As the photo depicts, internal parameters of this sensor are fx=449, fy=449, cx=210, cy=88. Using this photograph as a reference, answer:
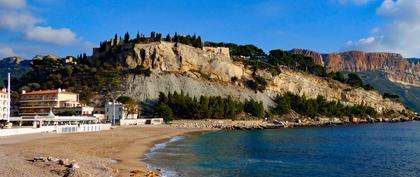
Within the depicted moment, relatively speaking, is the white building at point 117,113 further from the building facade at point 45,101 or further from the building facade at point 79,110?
the building facade at point 45,101

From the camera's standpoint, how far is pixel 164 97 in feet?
384

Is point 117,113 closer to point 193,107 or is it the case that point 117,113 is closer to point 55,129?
point 193,107

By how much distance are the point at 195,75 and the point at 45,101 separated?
42654mm

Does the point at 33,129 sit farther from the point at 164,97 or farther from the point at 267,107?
the point at 267,107

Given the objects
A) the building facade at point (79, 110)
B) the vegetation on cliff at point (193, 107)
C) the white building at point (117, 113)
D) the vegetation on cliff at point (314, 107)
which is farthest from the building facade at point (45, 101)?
the vegetation on cliff at point (314, 107)

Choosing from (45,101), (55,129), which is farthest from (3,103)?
(55,129)

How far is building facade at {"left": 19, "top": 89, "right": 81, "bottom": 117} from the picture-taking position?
11588 cm

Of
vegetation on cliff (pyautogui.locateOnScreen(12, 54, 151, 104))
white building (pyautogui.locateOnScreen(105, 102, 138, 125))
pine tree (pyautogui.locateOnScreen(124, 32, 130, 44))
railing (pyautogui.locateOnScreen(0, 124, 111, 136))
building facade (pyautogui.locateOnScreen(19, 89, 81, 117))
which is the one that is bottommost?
railing (pyautogui.locateOnScreen(0, 124, 111, 136))

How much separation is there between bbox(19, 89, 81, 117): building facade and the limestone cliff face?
15.2 m

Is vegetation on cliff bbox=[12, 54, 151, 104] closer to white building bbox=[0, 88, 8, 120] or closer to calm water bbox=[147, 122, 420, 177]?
white building bbox=[0, 88, 8, 120]

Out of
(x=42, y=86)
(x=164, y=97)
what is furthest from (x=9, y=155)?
(x=42, y=86)

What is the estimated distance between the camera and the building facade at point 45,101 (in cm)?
11588

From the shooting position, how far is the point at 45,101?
387ft

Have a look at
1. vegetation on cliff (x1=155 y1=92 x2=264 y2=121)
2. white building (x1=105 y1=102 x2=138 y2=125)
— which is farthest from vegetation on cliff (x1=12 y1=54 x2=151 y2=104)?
vegetation on cliff (x1=155 y1=92 x2=264 y2=121)
